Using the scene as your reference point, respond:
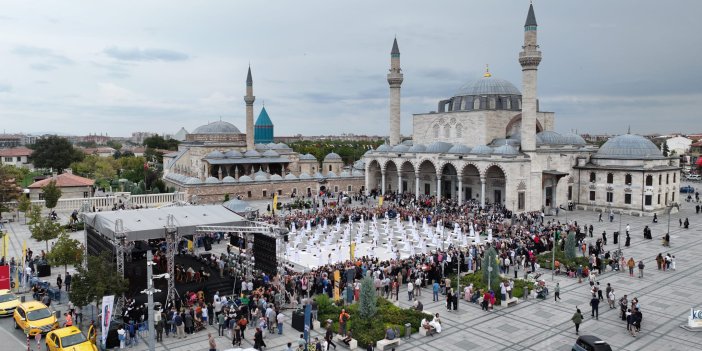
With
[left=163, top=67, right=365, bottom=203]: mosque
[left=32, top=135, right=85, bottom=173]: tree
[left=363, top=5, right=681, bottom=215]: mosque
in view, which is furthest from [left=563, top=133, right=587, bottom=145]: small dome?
[left=32, top=135, right=85, bottom=173]: tree

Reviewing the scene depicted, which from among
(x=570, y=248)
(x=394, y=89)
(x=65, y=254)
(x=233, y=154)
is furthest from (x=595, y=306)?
(x=233, y=154)

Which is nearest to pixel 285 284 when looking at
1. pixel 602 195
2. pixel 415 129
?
pixel 602 195

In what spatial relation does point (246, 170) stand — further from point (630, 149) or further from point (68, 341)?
A: point (68, 341)

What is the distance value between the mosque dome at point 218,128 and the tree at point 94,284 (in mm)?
54384

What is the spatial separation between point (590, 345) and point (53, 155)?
252 ft

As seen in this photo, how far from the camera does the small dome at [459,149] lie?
42.0m

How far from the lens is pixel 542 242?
25344mm

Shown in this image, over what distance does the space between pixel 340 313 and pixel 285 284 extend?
315cm

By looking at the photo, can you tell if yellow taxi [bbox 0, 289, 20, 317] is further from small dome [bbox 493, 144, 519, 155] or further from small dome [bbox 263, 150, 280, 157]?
small dome [bbox 263, 150, 280, 157]

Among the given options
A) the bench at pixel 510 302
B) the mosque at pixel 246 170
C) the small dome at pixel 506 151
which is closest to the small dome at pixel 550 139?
the small dome at pixel 506 151

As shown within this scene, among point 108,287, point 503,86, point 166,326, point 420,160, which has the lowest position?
point 166,326

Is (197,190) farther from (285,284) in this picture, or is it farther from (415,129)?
(285,284)

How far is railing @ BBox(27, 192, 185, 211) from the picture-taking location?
125 feet

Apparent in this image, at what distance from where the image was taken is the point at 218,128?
6894cm
